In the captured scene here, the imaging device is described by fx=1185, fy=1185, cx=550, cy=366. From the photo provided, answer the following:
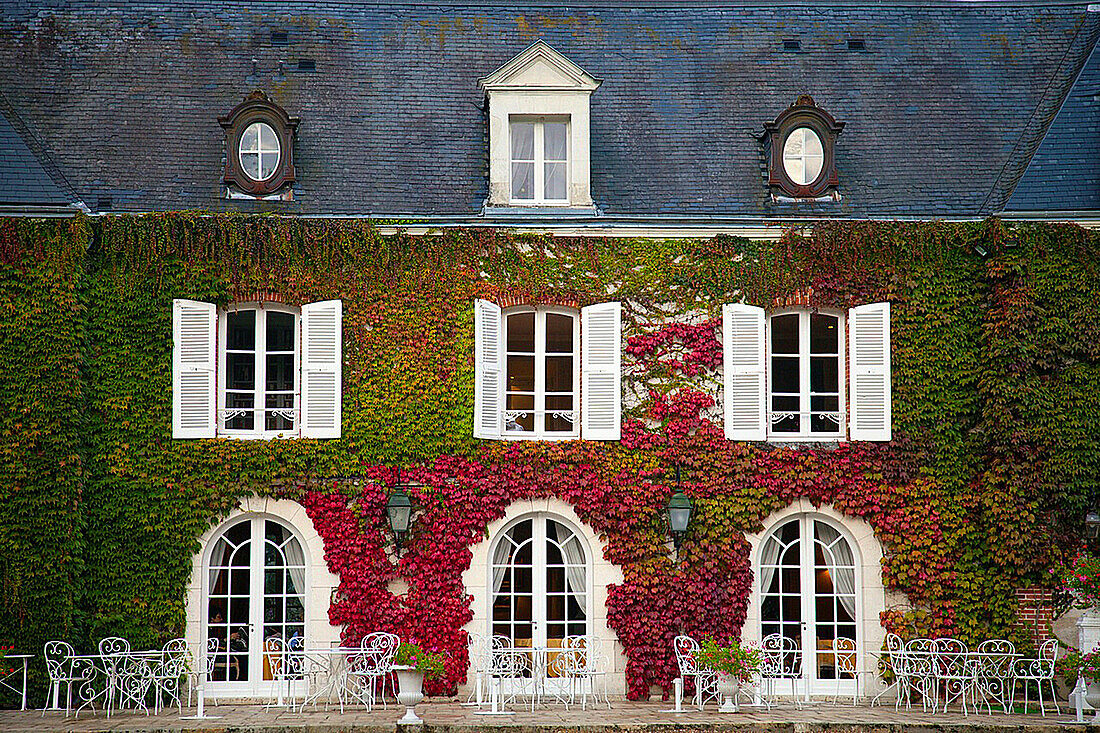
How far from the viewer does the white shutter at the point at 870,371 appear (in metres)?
13.8

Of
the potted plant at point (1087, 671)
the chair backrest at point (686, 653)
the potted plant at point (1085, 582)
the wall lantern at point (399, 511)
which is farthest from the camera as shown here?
the wall lantern at point (399, 511)

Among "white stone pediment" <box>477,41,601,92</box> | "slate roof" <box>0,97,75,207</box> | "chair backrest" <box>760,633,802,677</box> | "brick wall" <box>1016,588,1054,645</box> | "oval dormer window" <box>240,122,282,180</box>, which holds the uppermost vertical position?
"white stone pediment" <box>477,41,601,92</box>

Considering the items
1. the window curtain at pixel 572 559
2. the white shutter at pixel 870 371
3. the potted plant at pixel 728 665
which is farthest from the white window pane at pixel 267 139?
the potted plant at pixel 728 665

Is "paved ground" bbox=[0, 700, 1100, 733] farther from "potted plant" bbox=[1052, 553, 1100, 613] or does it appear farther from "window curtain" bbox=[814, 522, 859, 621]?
"window curtain" bbox=[814, 522, 859, 621]

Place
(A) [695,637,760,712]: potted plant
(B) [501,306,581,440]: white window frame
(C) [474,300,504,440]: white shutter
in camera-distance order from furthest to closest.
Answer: (B) [501,306,581,440]: white window frame < (C) [474,300,504,440]: white shutter < (A) [695,637,760,712]: potted plant

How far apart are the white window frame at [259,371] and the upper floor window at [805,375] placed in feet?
18.3

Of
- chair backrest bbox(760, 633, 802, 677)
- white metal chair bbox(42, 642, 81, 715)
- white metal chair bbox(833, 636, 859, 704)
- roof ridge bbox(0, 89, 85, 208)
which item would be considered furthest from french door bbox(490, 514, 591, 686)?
roof ridge bbox(0, 89, 85, 208)

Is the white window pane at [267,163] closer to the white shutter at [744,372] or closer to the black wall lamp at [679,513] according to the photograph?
the white shutter at [744,372]

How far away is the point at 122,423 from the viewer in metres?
13.4

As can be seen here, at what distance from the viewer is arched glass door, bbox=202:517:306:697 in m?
13.4

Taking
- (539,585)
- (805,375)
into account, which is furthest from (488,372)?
(805,375)

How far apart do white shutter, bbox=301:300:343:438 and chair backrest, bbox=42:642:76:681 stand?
3.39 m


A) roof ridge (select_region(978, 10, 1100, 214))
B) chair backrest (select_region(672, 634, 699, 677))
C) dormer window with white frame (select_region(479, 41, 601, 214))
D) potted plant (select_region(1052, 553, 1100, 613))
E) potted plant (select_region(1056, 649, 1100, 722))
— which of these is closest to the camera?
potted plant (select_region(1056, 649, 1100, 722))

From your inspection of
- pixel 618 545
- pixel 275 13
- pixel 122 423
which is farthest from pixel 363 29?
pixel 618 545
